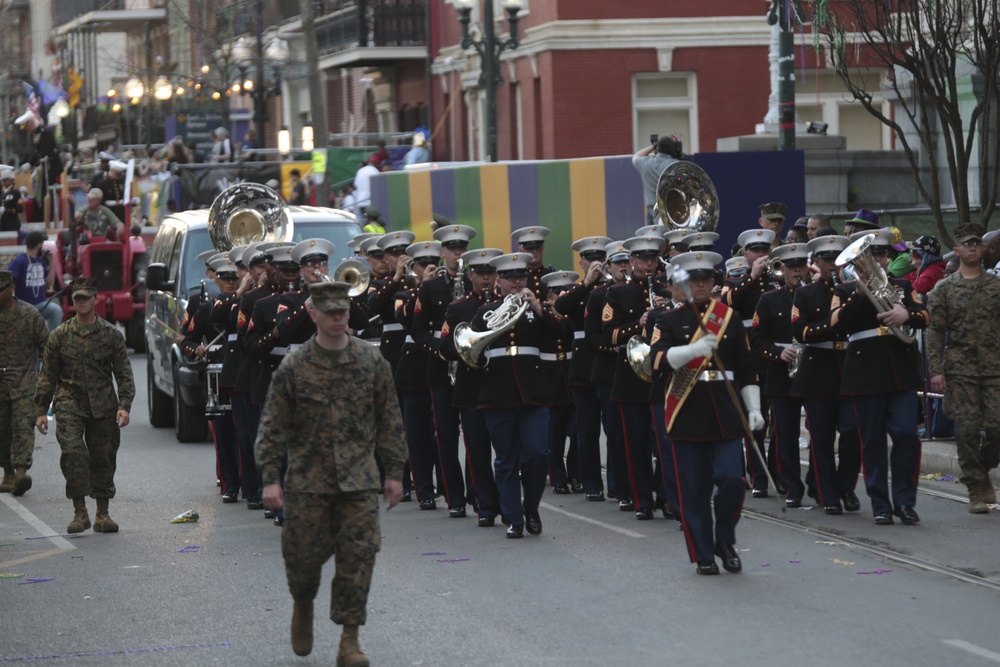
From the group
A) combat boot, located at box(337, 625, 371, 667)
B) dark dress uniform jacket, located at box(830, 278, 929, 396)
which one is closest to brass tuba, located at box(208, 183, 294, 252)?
dark dress uniform jacket, located at box(830, 278, 929, 396)

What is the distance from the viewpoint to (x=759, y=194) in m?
20.0

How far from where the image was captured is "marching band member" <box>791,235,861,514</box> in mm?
12539

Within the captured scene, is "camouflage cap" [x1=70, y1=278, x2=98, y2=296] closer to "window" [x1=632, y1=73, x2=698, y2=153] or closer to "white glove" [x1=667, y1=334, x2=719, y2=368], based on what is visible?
"white glove" [x1=667, y1=334, x2=719, y2=368]

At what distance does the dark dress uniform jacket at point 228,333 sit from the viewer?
1390 cm

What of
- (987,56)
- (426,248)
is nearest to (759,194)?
(987,56)

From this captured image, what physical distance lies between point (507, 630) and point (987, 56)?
9.23 meters

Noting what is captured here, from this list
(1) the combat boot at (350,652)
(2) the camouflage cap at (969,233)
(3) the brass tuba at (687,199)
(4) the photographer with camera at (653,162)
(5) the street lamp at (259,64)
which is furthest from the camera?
(5) the street lamp at (259,64)

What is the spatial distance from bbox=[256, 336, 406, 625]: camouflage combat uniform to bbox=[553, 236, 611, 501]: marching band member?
198 inches

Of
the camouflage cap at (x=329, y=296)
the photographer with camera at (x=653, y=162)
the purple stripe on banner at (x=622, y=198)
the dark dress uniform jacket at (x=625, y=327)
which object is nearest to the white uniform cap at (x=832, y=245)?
the dark dress uniform jacket at (x=625, y=327)

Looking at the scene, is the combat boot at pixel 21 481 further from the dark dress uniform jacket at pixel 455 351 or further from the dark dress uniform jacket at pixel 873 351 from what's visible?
the dark dress uniform jacket at pixel 873 351

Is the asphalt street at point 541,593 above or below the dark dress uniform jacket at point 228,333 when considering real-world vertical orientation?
below

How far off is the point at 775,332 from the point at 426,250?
8.74 feet

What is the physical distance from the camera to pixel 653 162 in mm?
19234

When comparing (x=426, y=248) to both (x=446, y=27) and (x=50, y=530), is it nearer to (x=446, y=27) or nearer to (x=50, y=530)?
(x=50, y=530)
